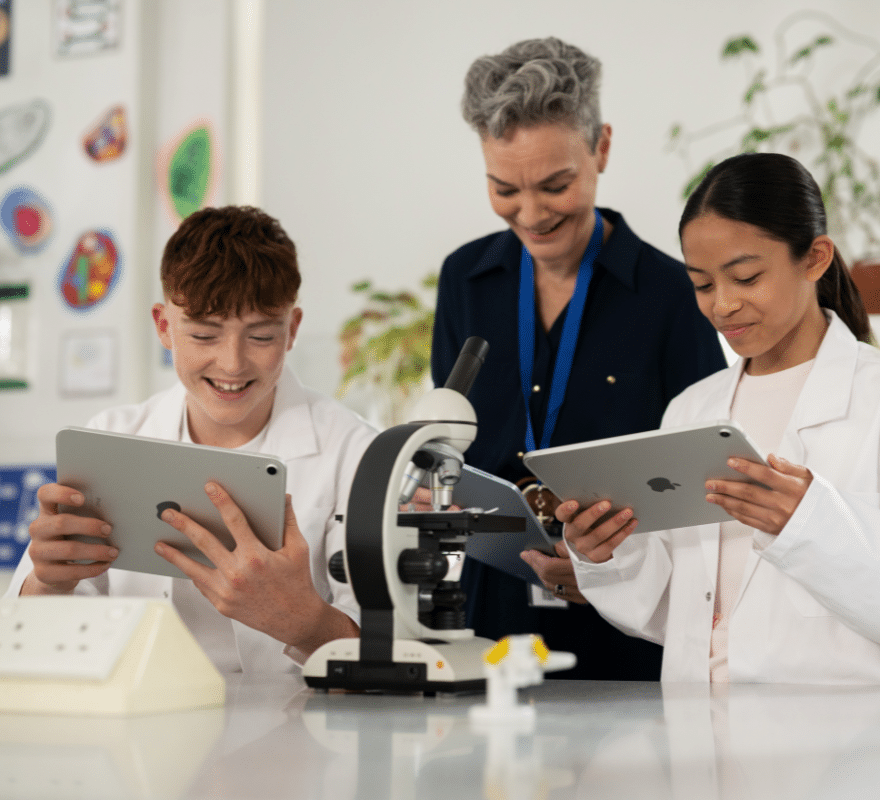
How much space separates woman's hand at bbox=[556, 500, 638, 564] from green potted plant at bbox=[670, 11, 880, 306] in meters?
2.46

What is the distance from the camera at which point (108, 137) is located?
180 inches

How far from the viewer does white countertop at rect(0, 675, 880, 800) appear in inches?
26.7

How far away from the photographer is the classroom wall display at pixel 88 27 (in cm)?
460

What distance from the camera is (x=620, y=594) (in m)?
1.73

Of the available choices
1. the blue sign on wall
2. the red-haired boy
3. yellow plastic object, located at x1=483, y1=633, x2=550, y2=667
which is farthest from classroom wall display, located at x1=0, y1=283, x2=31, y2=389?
yellow plastic object, located at x1=483, y1=633, x2=550, y2=667

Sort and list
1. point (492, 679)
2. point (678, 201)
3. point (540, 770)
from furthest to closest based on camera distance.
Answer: point (678, 201), point (492, 679), point (540, 770)

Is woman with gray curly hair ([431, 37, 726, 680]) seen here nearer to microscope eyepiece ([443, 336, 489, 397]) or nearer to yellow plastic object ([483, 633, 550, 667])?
microscope eyepiece ([443, 336, 489, 397])

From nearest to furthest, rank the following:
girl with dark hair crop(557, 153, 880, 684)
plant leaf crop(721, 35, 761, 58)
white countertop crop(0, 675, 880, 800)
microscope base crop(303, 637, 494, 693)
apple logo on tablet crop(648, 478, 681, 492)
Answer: white countertop crop(0, 675, 880, 800)
microscope base crop(303, 637, 494, 693)
apple logo on tablet crop(648, 478, 681, 492)
girl with dark hair crop(557, 153, 880, 684)
plant leaf crop(721, 35, 761, 58)

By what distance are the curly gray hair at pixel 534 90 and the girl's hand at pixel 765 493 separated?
2.90 feet

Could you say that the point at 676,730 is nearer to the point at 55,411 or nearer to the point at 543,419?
the point at 543,419

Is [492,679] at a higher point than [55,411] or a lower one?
higher

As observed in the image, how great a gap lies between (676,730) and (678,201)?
3.37 meters

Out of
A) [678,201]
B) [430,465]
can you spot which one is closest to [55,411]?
[678,201]

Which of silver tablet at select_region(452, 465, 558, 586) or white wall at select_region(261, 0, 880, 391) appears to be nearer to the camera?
silver tablet at select_region(452, 465, 558, 586)
